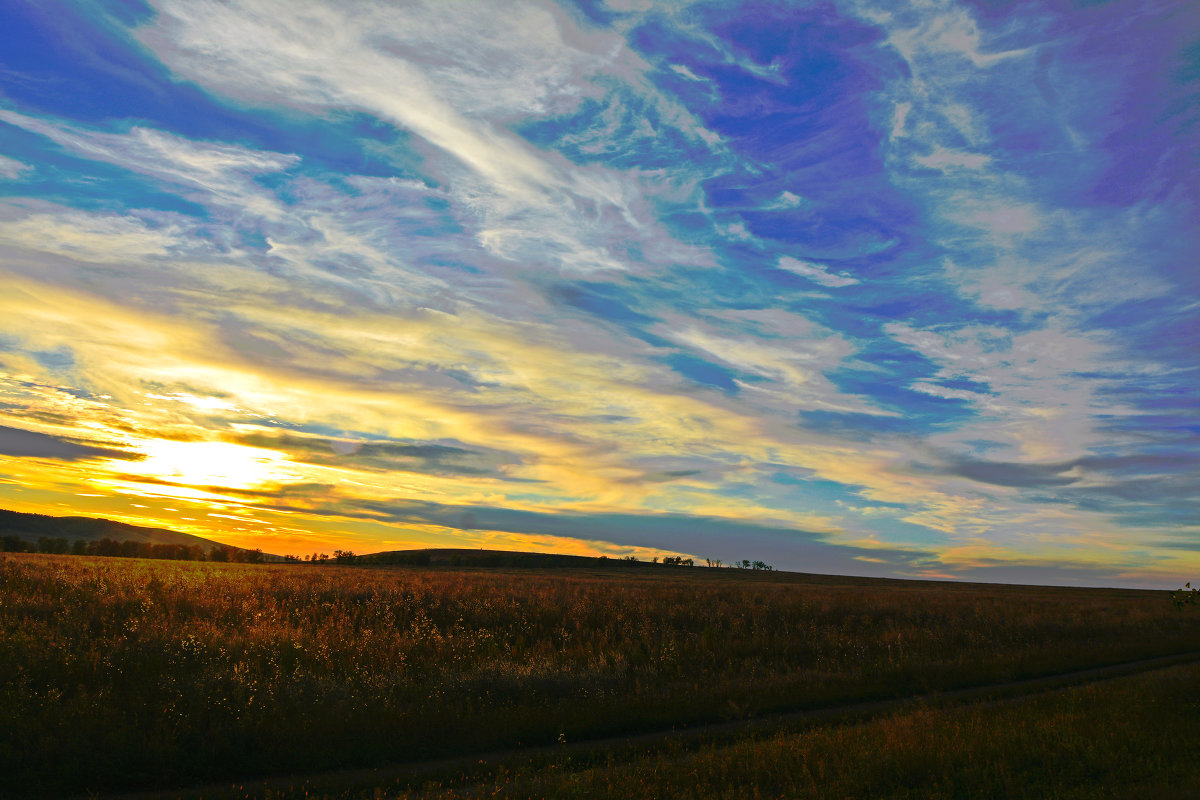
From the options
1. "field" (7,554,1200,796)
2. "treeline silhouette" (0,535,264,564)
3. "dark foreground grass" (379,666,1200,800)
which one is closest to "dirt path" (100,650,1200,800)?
"field" (7,554,1200,796)

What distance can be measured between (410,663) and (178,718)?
16.3 feet

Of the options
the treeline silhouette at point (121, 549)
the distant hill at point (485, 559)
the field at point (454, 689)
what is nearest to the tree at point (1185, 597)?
the field at point (454, 689)

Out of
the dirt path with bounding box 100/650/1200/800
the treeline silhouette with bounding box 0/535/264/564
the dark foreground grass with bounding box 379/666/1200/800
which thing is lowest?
the treeline silhouette with bounding box 0/535/264/564

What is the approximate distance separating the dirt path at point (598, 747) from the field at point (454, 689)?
347mm

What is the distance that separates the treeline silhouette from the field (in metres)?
72.3

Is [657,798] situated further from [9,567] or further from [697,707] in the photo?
[9,567]

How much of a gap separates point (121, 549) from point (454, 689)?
105924mm

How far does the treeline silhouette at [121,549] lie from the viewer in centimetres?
8962

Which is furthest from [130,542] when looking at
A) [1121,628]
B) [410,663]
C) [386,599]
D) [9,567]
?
[1121,628]

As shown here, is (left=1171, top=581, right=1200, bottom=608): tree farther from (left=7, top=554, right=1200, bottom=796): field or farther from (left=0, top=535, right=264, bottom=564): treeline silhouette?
(left=0, top=535, right=264, bottom=564): treeline silhouette

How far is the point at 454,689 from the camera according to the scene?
42.4 feet

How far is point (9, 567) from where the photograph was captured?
2641cm

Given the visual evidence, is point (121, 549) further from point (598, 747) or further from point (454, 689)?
point (598, 747)

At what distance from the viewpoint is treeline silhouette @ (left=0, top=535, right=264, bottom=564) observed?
294 feet
